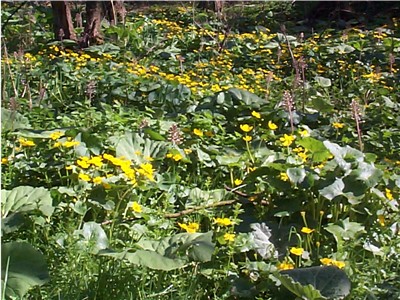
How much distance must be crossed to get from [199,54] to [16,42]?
200cm

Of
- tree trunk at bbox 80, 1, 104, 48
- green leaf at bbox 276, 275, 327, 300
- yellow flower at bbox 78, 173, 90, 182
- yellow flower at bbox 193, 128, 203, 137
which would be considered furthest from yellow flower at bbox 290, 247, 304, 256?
tree trunk at bbox 80, 1, 104, 48

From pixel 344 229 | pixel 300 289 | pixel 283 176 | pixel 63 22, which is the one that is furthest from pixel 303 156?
pixel 63 22

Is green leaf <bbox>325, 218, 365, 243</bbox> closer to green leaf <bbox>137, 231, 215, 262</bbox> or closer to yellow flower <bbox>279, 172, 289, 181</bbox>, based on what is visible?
yellow flower <bbox>279, 172, 289, 181</bbox>

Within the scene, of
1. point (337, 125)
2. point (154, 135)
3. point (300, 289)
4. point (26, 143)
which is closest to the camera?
point (300, 289)

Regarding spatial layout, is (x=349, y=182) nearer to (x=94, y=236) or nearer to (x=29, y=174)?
(x=94, y=236)

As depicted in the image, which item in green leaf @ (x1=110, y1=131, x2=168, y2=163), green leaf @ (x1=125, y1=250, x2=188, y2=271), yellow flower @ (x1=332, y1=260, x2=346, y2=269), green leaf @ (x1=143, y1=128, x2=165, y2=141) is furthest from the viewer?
green leaf @ (x1=143, y1=128, x2=165, y2=141)

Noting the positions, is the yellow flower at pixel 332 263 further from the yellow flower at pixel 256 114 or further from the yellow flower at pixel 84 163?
the yellow flower at pixel 256 114

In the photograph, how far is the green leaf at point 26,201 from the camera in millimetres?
2293

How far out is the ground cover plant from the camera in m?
2.10

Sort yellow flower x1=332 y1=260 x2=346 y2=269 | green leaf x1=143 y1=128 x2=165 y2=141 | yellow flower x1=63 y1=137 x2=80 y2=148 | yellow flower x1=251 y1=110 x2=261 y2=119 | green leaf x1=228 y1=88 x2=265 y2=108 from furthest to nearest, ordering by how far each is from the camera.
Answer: green leaf x1=228 y1=88 x2=265 y2=108
yellow flower x1=251 y1=110 x2=261 y2=119
green leaf x1=143 y1=128 x2=165 y2=141
yellow flower x1=63 y1=137 x2=80 y2=148
yellow flower x1=332 y1=260 x2=346 y2=269

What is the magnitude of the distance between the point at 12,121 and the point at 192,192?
0.98m

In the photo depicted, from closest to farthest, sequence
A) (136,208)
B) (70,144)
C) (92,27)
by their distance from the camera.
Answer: (136,208) → (70,144) → (92,27)

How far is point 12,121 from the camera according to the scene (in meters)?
3.28

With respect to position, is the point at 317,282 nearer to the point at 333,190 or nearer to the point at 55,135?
the point at 333,190
